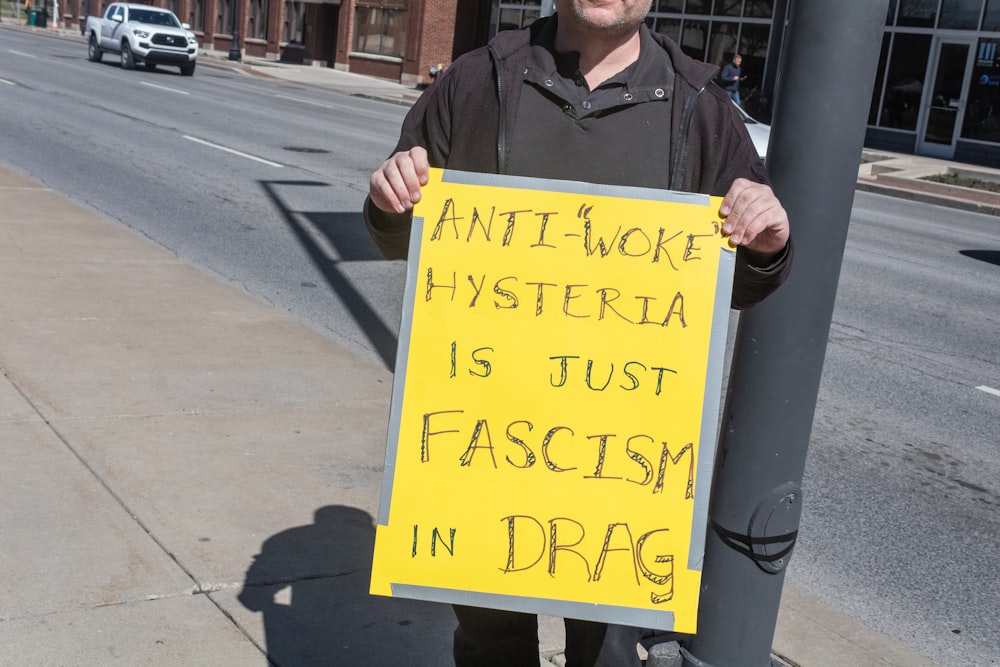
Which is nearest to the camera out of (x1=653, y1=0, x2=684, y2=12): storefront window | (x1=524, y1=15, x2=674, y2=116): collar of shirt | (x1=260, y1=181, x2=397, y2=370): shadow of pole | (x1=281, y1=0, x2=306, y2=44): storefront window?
(x1=524, y1=15, x2=674, y2=116): collar of shirt

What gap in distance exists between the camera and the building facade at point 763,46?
25.3m

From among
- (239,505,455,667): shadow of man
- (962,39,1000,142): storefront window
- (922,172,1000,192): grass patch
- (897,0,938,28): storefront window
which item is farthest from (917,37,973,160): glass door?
(239,505,455,667): shadow of man

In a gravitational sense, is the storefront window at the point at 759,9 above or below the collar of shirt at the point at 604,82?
above

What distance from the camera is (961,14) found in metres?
25.6

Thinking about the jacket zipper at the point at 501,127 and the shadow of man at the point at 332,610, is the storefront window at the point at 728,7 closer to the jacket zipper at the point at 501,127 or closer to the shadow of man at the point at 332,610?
the shadow of man at the point at 332,610

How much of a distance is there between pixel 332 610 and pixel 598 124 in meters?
1.95

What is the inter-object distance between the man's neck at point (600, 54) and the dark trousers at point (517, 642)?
122cm

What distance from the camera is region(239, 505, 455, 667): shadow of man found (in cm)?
341

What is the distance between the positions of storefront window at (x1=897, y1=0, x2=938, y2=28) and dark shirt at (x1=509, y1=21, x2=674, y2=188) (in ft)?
86.2

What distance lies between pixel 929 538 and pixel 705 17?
94.4ft

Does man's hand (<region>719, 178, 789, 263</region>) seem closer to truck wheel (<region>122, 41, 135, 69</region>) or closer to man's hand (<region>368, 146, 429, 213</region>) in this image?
man's hand (<region>368, 146, 429, 213</region>)

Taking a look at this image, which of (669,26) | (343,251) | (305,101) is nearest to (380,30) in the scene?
(669,26)

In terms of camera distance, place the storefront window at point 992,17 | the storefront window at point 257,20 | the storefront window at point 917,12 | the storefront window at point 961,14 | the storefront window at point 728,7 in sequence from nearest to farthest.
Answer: the storefront window at point 992,17 → the storefront window at point 961,14 → the storefront window at point 917,12 → the storefront window at point 728,7 → the storefront window at point 257,20

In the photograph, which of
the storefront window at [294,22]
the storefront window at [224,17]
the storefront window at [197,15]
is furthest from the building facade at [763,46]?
the storefront window at [197,15]
